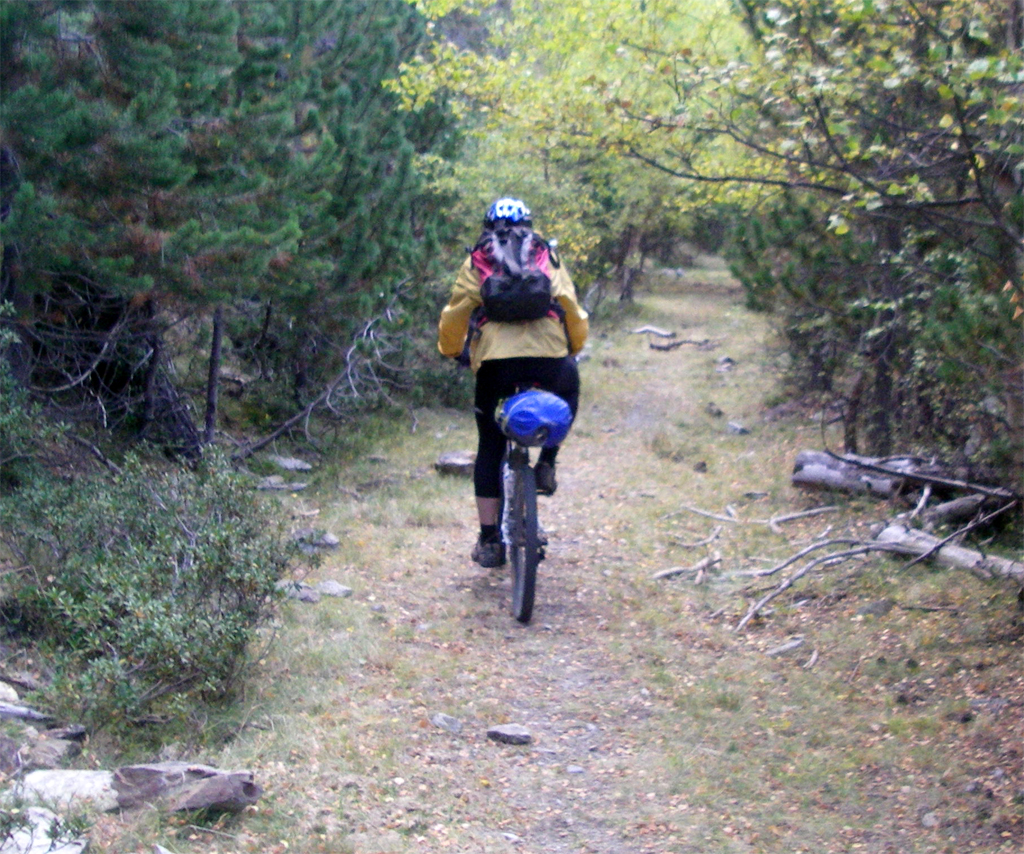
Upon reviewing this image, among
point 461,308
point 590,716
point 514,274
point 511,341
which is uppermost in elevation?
point 514,274

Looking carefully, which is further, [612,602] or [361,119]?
[361,119]

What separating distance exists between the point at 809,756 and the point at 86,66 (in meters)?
4.76

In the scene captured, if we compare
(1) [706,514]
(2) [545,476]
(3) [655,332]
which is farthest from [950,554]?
(3) [655,332]

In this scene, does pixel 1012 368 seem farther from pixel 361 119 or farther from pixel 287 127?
pixel 361 119

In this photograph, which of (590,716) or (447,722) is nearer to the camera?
(447,722)

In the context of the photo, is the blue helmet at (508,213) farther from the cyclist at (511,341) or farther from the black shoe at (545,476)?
the black shoe at (545,476)

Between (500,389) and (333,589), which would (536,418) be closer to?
(500,389)

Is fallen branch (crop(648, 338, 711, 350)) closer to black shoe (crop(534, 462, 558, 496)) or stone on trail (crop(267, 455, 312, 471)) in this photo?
stone on trail (crop(267, 455, 312, 471))

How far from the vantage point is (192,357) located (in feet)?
28.0

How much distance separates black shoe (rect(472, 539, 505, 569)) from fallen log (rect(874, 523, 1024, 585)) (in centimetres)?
223

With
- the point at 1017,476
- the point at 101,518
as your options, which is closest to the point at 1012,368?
the point at 1017,476

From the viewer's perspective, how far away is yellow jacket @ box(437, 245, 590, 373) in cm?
541

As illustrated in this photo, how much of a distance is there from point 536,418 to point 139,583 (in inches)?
77.7

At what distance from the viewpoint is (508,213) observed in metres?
5.49
